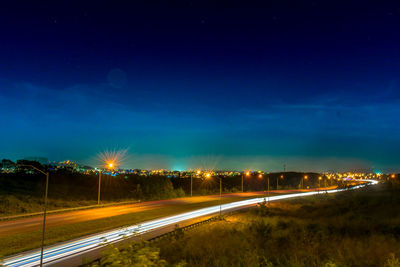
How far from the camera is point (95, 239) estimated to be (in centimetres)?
2222

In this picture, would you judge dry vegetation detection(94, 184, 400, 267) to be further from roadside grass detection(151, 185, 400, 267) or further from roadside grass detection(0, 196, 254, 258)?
roadside grass detection(0, 196, 254, 258)

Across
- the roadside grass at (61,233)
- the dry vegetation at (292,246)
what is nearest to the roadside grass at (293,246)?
the dry vegetation at (292,246)

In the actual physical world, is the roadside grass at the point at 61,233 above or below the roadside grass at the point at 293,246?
below

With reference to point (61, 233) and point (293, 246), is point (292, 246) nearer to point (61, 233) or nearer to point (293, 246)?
point (293, 246)

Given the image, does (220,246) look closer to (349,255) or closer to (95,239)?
(349,255)

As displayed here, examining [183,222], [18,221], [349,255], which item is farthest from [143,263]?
[18,221]

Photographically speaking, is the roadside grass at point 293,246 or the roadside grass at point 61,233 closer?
the roadside grass at point 293,246

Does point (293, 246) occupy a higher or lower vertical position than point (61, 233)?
higher

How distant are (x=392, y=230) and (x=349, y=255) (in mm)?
9454

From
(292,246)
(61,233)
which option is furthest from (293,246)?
(61,233)

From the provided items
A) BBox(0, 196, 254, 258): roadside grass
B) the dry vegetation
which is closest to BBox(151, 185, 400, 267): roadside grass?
the dry vegetation

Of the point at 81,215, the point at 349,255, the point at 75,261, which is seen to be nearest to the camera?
the point at 349,255

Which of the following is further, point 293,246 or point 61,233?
point 61,233

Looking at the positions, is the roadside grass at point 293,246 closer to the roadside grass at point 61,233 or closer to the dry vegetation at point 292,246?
the dry vegetation at point 292,246
